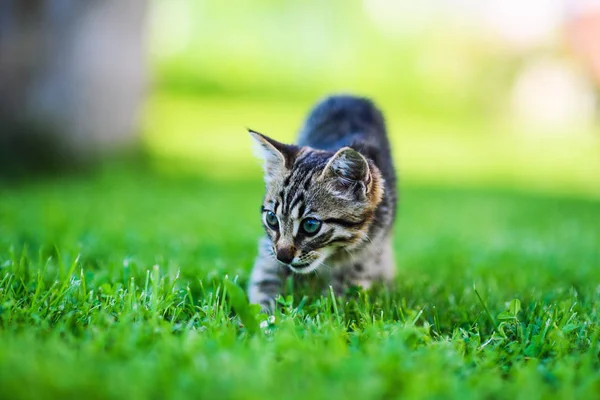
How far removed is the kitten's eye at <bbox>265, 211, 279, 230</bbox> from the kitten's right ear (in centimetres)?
22

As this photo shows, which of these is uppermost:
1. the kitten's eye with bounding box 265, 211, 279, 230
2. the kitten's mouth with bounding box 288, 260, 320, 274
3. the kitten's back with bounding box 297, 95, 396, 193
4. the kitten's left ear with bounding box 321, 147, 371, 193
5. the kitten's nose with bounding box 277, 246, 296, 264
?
the kitten's back with bounding box 297, 95, 396, 193

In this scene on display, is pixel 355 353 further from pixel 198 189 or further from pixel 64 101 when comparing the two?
pixel 64 101

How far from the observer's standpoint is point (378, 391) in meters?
1.64

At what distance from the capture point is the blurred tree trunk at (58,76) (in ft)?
23.8

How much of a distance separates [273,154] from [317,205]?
1.33ft

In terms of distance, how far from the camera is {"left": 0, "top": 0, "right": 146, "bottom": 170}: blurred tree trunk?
286 inches

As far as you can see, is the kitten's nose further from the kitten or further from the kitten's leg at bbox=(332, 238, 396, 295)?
the kitten's leg at bbox=(332, 238, 396, 295)

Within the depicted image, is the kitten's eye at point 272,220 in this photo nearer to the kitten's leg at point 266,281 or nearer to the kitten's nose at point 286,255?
the kitten's leg at point 266,281

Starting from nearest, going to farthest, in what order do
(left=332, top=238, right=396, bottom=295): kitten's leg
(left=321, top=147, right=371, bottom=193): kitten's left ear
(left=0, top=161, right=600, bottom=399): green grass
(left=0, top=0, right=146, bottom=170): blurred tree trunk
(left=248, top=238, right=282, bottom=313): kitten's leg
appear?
(left=0, top=161, right=600, bottom=399): green grass
(left=321, top=147, right=371, bottom=193): kitten's left ear
(left=248, top=238, right=282, bottom=313): kitten's leg
(left=332, top=238, right=396, bottom=295): kitten's leg
(left=0, top=0, right=146, bottom=170): blurred tree trunk

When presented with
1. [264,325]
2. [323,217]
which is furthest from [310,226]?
[264,325]

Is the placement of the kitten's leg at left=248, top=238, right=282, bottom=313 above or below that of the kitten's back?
below

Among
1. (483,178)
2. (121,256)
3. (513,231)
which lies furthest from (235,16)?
(121,256)

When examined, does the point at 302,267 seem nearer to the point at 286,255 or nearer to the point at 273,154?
the point at 286,255

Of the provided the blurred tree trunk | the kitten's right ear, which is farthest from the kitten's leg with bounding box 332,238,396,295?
the blurred tree trunk
